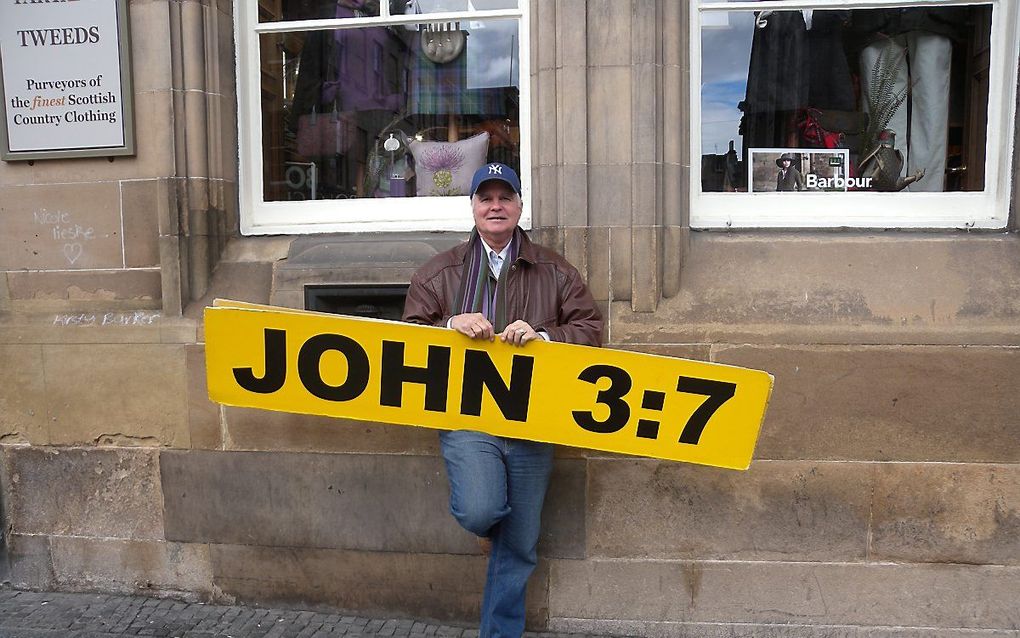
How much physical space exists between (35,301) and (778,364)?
367 cm

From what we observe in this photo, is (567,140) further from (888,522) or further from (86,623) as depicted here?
(86,623)

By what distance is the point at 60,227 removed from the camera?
380cm

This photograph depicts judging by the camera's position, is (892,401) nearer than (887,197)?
Yes

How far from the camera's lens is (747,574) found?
11.2 ft

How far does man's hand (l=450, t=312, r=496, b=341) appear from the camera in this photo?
2605 millimetres

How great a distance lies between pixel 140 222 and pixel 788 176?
10.6 ft

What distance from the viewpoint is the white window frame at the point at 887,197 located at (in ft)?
11.5

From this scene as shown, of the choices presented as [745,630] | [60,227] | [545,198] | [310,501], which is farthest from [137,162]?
[745,630]

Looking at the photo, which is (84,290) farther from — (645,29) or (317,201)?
(645,29)

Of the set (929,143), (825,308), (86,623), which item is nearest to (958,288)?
(825,308)

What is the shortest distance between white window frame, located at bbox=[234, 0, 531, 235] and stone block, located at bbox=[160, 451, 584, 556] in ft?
3.80

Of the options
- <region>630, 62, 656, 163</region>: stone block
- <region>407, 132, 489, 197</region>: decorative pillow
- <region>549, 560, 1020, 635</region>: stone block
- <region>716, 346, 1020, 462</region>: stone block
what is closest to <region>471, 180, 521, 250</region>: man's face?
<region>630, 62, 656, 163</region>: stone block

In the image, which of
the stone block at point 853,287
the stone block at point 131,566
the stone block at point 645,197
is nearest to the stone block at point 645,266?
the stone block at point 645,197

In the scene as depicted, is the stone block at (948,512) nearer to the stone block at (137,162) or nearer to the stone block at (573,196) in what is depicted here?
the stone block at (573,196)
